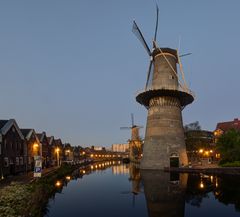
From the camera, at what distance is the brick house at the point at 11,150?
3447 centimetres

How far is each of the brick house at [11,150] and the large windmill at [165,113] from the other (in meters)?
20.2

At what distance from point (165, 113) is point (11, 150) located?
80.6 feet

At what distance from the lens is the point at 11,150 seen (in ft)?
124

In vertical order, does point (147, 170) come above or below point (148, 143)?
below

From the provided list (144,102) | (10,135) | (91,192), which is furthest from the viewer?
(144,102)

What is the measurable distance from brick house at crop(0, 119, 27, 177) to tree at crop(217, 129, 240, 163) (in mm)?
31942

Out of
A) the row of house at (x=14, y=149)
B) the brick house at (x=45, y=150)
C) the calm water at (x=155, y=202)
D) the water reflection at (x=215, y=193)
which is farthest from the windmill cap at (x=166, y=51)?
the brick house at (x=45, y=150)

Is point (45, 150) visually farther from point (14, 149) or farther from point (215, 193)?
point (215, 193)

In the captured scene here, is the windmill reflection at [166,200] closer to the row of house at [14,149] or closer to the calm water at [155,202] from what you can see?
the calm water at [155,202]

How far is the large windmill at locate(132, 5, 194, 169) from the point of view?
45781mm

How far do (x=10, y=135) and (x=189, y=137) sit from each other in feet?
131

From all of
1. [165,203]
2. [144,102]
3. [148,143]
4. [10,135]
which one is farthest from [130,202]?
[144,102]

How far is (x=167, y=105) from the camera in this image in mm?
47031

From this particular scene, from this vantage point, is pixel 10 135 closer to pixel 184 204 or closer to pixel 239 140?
pixel 184 204
